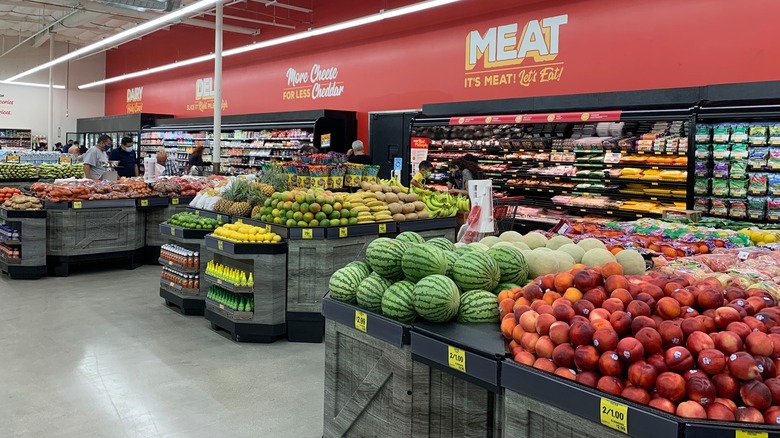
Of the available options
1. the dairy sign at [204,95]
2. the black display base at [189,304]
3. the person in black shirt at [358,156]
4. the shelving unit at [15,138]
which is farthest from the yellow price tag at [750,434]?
the shelving unit at [15,138]

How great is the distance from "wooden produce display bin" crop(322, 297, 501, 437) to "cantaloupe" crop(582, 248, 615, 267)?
994mm

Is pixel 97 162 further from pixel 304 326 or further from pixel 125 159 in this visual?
pixel 304 326

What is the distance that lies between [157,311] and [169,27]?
15864mm

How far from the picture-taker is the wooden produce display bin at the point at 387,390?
2471 mm

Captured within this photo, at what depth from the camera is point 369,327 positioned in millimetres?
2803

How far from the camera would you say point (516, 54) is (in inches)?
404

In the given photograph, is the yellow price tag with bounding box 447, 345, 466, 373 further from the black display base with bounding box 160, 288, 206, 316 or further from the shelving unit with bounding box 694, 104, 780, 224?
the shelving unit with bounding box 694, 104, 780, 224

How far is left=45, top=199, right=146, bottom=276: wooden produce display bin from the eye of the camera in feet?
25.4

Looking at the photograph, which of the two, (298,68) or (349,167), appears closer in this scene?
(349,167)

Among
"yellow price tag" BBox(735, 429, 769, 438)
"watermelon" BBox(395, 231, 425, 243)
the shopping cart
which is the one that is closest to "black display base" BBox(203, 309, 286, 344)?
"watermelon" BBox(395, 231, 425, 243)

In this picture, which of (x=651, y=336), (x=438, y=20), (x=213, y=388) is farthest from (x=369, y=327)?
(x=438, y=20)

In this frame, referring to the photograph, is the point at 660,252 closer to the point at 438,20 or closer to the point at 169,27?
the point at 438,20

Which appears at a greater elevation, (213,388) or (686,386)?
(686,386)

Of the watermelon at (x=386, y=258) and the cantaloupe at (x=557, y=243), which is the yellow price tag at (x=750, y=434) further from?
the cantaloupe at (x=557, y=243)
